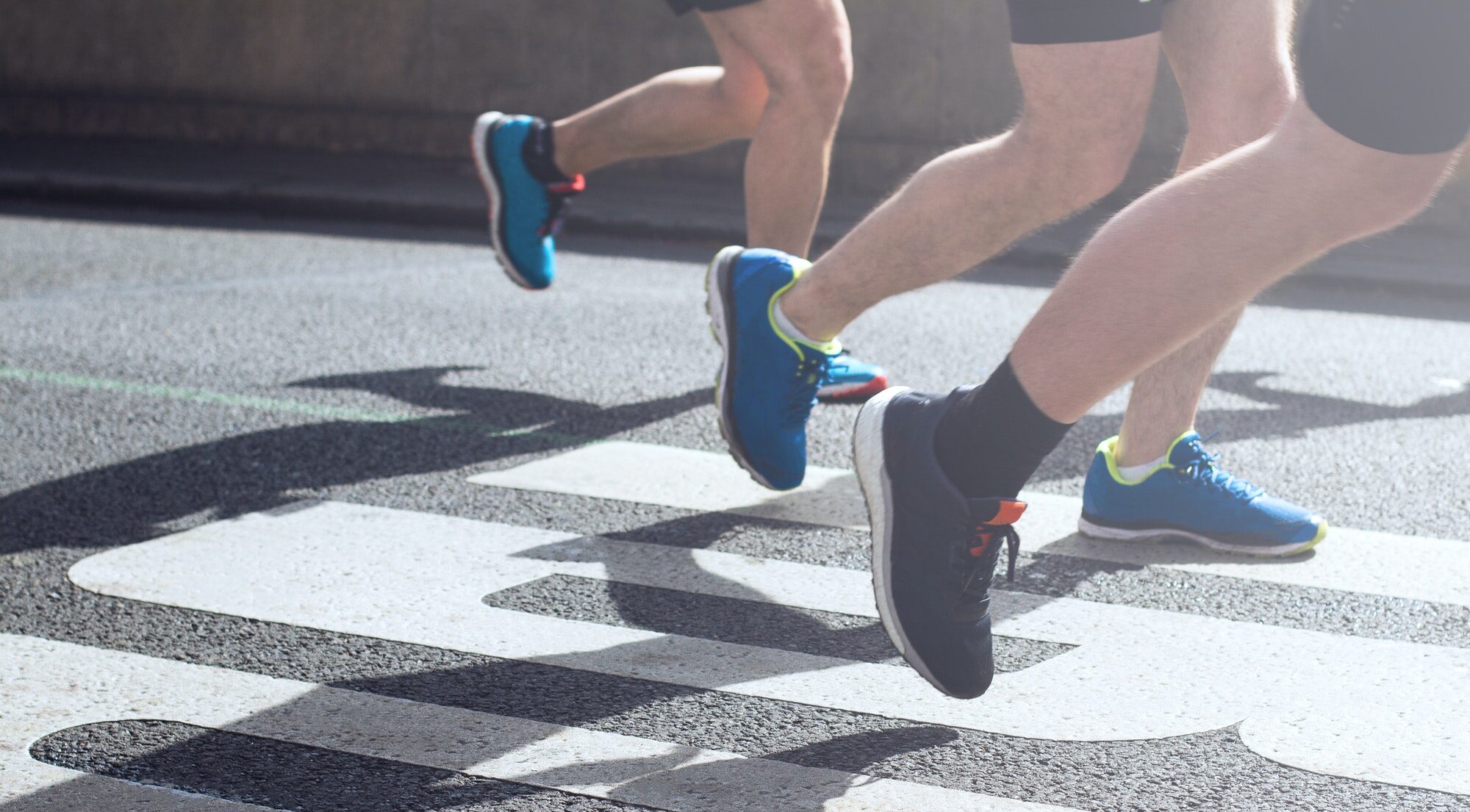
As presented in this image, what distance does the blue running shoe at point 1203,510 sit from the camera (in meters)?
2.87

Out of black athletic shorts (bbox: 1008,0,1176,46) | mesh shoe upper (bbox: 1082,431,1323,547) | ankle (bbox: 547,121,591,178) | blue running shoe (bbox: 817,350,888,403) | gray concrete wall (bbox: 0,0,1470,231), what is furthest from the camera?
gray concrete wall (bbox: 0,0,1470,231)

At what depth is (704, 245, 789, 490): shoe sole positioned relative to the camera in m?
3.03

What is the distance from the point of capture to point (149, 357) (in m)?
4.64

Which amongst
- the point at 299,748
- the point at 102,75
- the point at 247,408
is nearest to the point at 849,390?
the point at 247,408

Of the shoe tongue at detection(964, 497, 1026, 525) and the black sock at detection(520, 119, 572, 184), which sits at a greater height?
the black sock at detection(520, 119, 572, 184)

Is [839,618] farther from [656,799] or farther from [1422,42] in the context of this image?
[1422,42]

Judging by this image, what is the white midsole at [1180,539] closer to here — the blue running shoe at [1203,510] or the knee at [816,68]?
the blue running shoe at [1203,510]

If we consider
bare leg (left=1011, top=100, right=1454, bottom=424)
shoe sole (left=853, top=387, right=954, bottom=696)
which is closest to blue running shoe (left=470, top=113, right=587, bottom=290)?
shoe sole (left=853, top=387, right=954, bottom=696)

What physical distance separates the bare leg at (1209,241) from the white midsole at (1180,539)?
3.47ft

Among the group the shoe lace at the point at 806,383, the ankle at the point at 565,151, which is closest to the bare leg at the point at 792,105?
the ankle at the point at 565,151

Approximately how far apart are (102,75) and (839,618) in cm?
Result: 1002

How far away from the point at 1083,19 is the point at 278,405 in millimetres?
2274

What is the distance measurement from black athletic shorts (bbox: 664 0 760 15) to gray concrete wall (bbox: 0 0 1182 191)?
18.5 feet

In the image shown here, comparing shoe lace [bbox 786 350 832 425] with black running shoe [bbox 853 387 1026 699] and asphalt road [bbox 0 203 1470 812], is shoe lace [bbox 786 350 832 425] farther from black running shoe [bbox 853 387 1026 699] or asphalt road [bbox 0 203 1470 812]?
black running shoe [bbox 853 387 1026 699]
